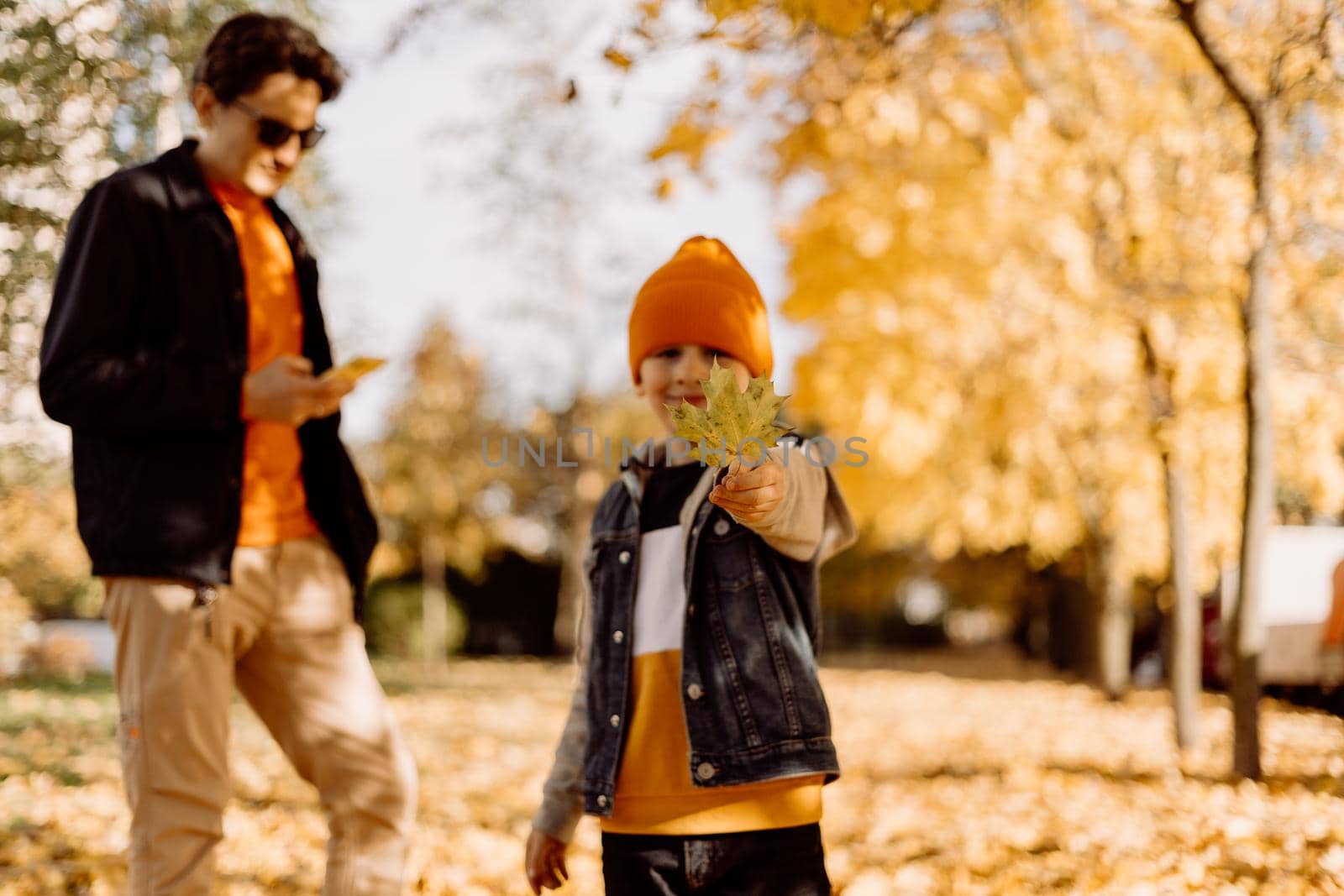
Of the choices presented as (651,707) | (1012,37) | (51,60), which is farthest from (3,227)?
(1012,37)

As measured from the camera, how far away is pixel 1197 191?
6023mm

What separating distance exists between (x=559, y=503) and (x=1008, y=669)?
1383 centimetres

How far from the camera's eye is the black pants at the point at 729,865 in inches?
75.5

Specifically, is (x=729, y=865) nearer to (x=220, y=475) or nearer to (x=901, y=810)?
(x=220, y=475)

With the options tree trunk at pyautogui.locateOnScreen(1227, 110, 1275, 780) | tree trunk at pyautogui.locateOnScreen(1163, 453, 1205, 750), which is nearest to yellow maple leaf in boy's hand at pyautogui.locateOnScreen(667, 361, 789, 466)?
tree trunk at pyautogui.locateOnScreen(1227, 110, 1275, 780)

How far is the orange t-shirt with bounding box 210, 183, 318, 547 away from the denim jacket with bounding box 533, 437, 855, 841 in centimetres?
75

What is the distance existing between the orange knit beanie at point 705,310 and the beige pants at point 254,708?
3.07 ft

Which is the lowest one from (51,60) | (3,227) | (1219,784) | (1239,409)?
(1219,784)

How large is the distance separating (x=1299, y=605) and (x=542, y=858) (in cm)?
1113

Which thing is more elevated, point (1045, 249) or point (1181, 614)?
point (1045, 249)

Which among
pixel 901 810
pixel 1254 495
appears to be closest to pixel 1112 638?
pixel 1254 495

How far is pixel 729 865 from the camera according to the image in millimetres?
1921

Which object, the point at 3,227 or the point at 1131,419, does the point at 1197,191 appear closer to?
the point at 1131,419

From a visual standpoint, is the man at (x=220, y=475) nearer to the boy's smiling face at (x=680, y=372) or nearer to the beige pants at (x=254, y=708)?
the beige pants at (x=254, y=708)
